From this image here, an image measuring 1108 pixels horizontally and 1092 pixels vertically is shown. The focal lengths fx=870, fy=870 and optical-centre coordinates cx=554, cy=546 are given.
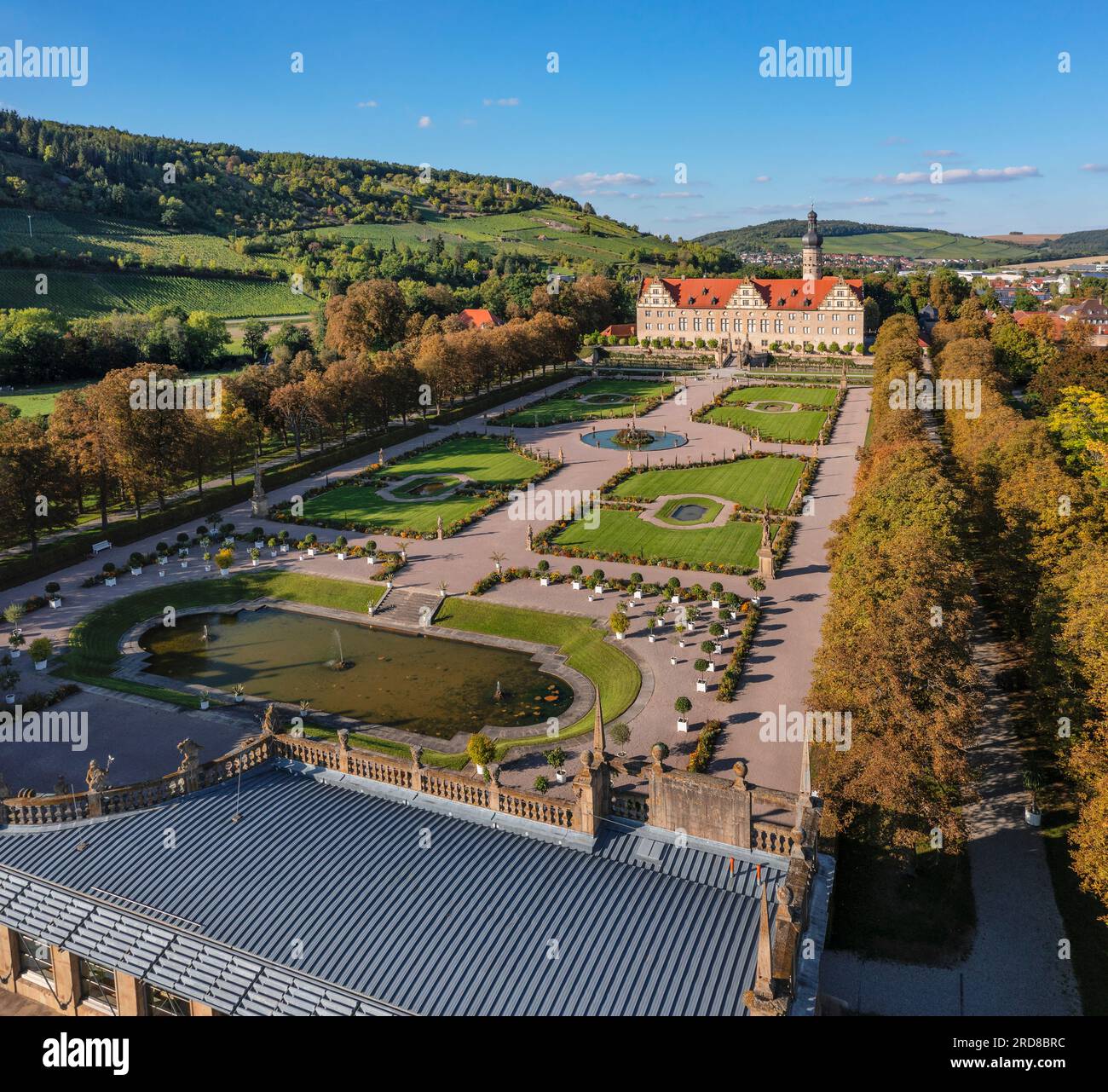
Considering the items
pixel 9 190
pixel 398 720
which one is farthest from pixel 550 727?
pixel 9 190

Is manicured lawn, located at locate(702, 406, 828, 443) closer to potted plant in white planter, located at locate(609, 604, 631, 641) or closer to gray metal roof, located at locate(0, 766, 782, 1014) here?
potted plant in white planter, located at locate(609, 604, 631, 641)

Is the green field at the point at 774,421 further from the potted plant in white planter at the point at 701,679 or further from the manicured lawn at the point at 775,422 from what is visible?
the potted plant in white planter at the point at 701,679

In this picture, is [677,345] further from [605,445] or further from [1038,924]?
[1038,924]

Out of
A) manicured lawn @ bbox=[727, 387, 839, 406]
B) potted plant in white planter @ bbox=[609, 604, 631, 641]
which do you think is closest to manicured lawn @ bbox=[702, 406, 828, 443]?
manicured lawn @ bbox=[727, 387, 839, 406]

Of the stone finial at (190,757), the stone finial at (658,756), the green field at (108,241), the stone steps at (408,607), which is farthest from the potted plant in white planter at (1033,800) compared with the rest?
the green field at (108,241)

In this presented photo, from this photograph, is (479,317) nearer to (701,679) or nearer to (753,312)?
(753,312)

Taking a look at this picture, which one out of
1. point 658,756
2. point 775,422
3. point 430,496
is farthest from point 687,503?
point 658,756
